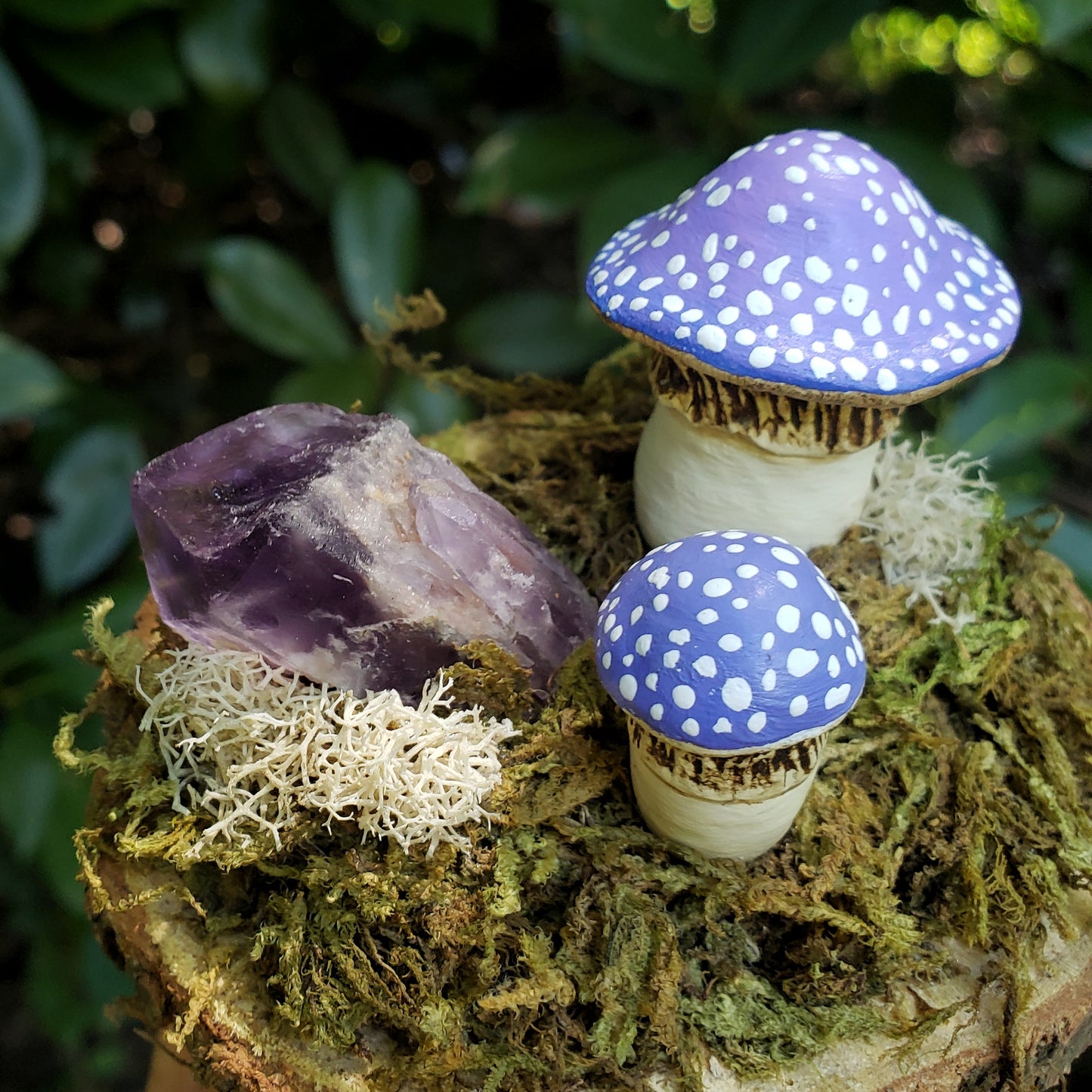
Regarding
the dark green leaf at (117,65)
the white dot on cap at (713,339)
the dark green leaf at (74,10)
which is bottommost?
the dark green leaf at (117,65)

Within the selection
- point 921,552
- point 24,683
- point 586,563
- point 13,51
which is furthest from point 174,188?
point 921,552

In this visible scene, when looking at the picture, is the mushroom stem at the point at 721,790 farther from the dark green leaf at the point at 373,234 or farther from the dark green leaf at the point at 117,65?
the dark green leaf at the point at 117,65

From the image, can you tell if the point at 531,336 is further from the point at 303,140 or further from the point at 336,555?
the point at 336,555

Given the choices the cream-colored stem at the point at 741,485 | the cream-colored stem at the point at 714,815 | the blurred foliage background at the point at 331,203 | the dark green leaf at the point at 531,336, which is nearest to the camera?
the cream-colored stem at the point at 714,815

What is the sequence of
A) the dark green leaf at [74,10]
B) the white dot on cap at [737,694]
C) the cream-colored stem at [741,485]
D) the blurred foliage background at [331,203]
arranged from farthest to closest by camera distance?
the blurred foliage background at [331,203]
the dark green leaf at [74,10]
the cream-colored stem at [741,485]
the white dot on cap at [737,694]

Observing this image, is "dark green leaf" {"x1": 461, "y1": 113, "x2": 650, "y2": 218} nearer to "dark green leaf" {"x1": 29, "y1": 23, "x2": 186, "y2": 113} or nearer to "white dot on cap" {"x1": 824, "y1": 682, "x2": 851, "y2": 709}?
"dark green leaf" {"x1": 29, "y1": 23, "x2": 186, "y2": 113}

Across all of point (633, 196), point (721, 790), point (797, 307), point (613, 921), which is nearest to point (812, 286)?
point (797, 307)

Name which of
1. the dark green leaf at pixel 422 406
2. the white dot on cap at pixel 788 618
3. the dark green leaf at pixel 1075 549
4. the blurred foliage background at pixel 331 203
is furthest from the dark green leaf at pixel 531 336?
the white dot on cap at pixel 788 618

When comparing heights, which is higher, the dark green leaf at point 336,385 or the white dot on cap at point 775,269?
the white dot on cap at point 775,269

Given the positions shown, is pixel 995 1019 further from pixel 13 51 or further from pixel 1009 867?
pixel 13 51
